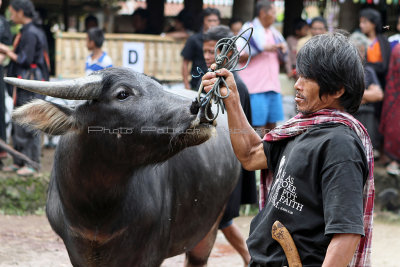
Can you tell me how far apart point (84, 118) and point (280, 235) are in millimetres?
1209

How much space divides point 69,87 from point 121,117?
0.94 feet

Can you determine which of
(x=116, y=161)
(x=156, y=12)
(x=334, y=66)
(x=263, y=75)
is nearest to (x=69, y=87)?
(x=116, y=161)

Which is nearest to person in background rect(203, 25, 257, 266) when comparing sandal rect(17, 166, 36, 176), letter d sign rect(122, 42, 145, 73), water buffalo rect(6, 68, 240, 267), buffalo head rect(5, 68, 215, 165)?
water buffalo rect(6, 68, 240, 267)

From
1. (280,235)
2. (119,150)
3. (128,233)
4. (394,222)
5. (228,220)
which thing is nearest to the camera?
(280,235)

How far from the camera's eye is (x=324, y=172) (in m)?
2.03

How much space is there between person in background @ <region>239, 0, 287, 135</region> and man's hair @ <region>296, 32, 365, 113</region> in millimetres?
4715

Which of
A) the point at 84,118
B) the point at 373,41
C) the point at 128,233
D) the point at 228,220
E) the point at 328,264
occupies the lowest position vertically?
the point at 228,220

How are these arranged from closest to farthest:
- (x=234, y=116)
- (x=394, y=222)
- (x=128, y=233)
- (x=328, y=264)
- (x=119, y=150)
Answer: (x=328, y=264), (x=234, y=116), (x=119, y=150), (x=128, y=233), (x=394, y=222)

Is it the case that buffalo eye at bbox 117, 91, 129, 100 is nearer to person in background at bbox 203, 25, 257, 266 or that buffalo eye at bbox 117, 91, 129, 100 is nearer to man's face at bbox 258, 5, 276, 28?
person in background at bbox 203, 25, 257, 266

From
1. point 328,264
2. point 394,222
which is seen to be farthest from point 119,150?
point 394,222

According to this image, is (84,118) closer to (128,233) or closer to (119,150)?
(119,150)

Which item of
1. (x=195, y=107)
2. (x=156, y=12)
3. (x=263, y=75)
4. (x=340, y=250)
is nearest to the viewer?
(x=340, y=250)

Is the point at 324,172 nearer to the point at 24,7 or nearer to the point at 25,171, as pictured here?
the point at 25,171

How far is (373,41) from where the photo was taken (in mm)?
7816
